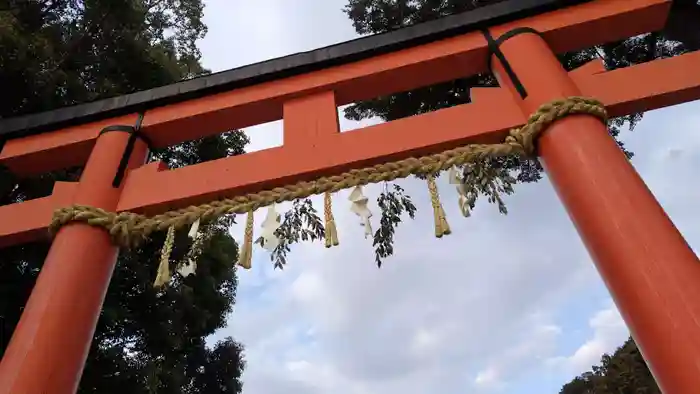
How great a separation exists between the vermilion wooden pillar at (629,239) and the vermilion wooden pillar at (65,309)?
158 cm

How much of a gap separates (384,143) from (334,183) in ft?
0.78

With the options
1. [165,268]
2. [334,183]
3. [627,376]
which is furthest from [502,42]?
[627,376]

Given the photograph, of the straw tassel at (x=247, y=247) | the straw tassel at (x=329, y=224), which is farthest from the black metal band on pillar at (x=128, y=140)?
the straw tassel at (x=329, y=224)

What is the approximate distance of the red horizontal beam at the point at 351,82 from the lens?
6.23 feet

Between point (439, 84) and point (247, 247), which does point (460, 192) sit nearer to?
point (247, 247)

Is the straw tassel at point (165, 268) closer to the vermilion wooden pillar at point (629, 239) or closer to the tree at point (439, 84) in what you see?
the vermilion wooden pillar at point (629, 239)

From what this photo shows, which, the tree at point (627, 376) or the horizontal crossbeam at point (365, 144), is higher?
the tree at point (627, 376)

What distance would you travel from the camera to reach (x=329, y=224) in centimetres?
158

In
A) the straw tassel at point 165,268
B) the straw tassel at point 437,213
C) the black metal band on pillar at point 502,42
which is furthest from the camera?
the black metal band on pillar at point 502,42

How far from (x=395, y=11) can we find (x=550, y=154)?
4.44m

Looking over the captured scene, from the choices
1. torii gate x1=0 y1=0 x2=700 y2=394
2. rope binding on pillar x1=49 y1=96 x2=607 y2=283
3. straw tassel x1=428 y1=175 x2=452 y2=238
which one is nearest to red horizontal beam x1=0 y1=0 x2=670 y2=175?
torii gate x1=0 y1=0 x2=700 y2=394

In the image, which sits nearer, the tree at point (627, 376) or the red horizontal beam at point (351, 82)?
the red horizontal beam at point (351, 82)

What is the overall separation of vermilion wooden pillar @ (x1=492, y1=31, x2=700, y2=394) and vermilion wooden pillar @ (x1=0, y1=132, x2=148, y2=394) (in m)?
1.58

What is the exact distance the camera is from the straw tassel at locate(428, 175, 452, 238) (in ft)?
4.83
